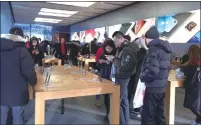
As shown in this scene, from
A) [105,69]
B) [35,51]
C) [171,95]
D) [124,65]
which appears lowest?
[171,95]

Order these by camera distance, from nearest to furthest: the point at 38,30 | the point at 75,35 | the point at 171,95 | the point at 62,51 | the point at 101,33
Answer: the point at 171,95 → the point at 62,51 → the point at 101,33 → the point at 75,35 → the point at 38,30

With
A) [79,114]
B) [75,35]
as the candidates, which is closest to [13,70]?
[79,114]

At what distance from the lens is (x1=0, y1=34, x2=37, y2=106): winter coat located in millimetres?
2023

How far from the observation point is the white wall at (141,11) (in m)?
5.54

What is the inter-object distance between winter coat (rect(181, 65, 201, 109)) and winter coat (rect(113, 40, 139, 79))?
838 mm

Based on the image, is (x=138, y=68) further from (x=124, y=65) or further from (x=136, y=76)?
(x=124, y=65)

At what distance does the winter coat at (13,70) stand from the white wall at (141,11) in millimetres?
4611

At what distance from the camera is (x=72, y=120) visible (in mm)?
3281

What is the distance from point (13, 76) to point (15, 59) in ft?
0.57

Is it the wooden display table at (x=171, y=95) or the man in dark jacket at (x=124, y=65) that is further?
the wooden display table at (x=171, y=95)

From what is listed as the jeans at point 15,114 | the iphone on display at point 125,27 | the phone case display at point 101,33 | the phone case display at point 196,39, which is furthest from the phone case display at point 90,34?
the jeans at point 15,114

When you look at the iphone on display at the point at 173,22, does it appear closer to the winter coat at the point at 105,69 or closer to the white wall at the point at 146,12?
the white wall at the point at 146,12

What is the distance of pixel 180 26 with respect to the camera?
557 cm

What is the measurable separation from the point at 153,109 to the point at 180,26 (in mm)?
3694
